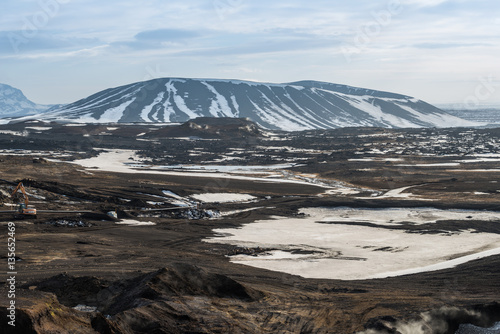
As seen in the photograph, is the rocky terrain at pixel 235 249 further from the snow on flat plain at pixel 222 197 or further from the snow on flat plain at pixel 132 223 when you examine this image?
the snow on flat plain at pixel 222 197

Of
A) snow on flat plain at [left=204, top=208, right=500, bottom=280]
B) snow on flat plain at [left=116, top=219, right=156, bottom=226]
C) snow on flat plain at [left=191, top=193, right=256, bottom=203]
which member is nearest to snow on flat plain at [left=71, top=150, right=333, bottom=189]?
snow on flat plain at [left=191, top=193, right=256, bottom=203]

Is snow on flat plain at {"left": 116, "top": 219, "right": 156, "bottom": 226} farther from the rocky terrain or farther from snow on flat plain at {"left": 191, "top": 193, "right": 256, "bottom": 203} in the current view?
snow on flat plain at {"left": 191, "top": 193, "right": 256, "bottom": 203}

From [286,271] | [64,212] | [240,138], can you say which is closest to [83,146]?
[240,138]

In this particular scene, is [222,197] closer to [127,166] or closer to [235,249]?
[235,249]

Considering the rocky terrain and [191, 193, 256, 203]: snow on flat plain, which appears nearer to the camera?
the rocky terrain

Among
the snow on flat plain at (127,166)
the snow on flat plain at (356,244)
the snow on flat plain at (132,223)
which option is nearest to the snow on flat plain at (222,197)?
the snow on flat plain at (356,244)

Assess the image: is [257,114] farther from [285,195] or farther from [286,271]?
[286,271]
